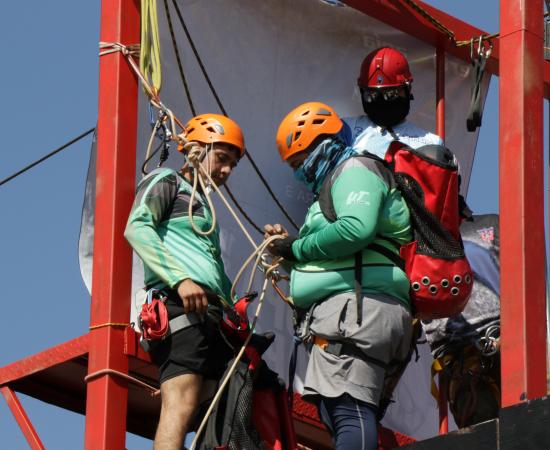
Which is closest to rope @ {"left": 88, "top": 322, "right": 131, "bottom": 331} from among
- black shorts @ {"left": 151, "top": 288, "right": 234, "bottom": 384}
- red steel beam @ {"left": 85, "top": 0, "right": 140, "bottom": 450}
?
red steel beam @ {"left": 85, "top": 0, "right": 140, "bottom": 450}

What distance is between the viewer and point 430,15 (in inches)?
447

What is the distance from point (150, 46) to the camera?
31.1 ft

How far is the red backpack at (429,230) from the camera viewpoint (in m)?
8.60

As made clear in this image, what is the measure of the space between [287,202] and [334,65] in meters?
1.29

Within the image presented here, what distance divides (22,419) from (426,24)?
4083mm

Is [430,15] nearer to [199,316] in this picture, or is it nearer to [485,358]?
[485,358]

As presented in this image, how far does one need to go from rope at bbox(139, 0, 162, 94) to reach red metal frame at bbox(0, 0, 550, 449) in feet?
0.25

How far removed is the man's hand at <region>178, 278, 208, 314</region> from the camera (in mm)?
8367

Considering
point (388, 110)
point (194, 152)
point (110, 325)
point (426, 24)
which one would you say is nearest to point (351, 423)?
point (110, 325)

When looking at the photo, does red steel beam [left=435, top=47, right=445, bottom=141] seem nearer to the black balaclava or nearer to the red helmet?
the black balaclava

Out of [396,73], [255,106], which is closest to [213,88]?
[255,106]

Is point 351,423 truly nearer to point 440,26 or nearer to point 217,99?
point 217,99

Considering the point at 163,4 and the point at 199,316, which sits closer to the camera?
the point at 199,316

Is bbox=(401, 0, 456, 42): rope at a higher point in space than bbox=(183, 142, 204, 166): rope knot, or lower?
higher
